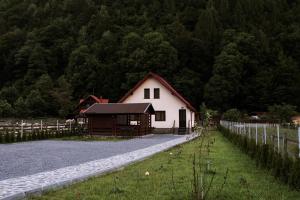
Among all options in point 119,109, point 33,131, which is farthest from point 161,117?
point 33,131

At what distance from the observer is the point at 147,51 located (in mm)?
73812

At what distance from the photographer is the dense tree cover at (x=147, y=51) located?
2950 inches

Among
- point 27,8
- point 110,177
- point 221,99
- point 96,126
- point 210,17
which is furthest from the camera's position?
point 27,8

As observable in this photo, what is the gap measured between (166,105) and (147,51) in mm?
30567

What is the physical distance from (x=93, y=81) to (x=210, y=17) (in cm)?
2847

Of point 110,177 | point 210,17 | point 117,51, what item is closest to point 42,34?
point 117,51

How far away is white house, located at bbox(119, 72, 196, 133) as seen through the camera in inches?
1743

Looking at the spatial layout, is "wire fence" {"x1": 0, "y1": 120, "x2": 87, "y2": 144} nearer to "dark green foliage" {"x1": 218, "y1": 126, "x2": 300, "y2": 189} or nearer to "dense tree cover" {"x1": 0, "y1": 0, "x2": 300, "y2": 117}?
"dark green foliage" {"x1": 218, "y1": 126, "x2": 300, "y2": 189}

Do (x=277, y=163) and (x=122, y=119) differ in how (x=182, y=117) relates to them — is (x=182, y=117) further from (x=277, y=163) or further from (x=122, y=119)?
(x=277, y=163)

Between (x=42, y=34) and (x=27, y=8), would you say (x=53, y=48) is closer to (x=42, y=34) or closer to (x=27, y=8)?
(x=42, y=34)

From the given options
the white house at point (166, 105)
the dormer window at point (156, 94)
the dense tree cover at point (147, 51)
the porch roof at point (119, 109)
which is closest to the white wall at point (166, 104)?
the white house at point (166, 105)

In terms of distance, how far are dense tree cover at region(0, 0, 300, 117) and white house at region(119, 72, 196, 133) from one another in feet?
84.7

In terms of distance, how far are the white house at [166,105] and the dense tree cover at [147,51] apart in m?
25.8

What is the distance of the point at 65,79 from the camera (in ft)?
276
